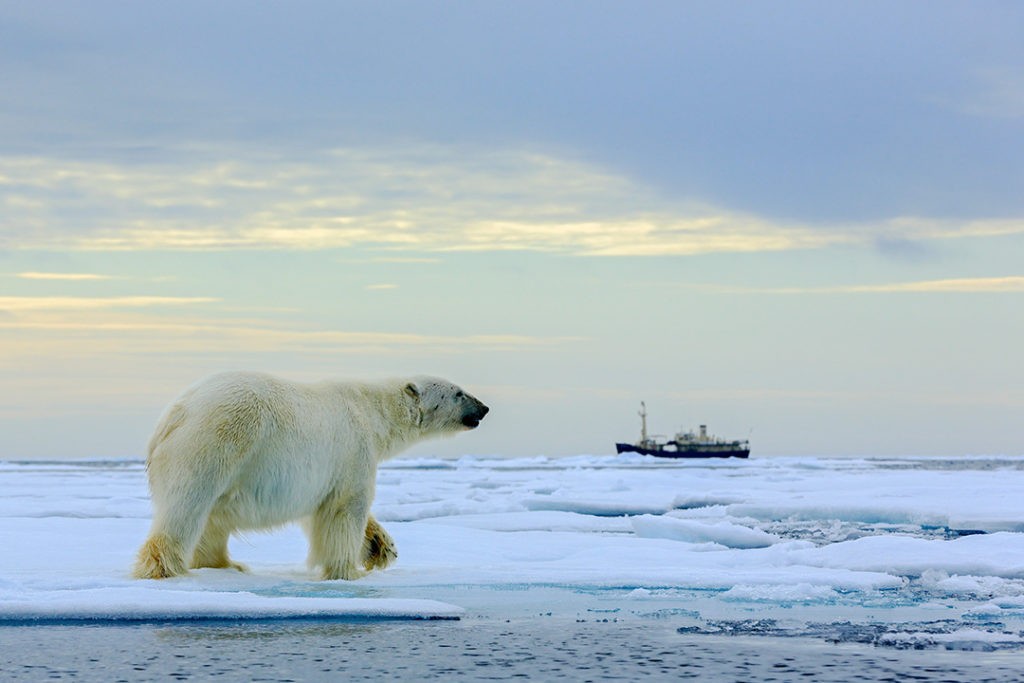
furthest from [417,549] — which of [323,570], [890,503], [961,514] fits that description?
[890,503]

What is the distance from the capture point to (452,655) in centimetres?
541

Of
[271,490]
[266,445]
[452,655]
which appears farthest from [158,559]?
[452,655]

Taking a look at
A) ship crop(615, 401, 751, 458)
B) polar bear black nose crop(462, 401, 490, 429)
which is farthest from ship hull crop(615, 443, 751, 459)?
polar bear black nose crop(462, 401, 490, 429)

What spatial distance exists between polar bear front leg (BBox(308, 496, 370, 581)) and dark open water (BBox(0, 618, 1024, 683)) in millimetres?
1606

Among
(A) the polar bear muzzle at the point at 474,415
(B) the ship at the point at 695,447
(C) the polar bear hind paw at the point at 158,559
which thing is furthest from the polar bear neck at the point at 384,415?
(B) the ship at the point at 695,447

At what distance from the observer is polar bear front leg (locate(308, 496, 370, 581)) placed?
7945 millimetres

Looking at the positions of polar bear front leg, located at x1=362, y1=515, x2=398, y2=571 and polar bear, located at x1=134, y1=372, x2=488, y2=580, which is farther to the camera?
polar bear front leg, located at x1=362, y1=515, x2=398, y2=571

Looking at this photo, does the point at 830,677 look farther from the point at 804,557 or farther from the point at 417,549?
the point at 417,549

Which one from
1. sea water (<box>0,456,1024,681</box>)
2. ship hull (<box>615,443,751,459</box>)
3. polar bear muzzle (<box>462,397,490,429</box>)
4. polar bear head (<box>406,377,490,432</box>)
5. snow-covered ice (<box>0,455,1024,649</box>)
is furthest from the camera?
ship hull (<box>615,443,751,459</box>)

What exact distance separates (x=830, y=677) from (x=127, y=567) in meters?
5.11

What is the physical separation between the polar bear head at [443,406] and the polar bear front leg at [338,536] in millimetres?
966

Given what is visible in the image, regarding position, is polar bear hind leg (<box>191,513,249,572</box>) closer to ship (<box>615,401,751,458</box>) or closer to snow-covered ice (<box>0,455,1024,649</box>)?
snow-covered ice (<box>0,455,1024,649</box>)

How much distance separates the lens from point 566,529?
44.6 ft

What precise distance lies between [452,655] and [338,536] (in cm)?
274
